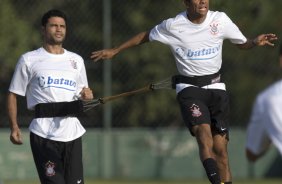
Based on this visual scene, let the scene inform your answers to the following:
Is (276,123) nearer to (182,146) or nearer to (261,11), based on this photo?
(182,146)

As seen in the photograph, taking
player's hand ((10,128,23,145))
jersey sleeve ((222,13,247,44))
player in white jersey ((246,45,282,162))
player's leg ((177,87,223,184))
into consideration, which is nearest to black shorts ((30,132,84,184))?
player's hand ((10,128,23,145))

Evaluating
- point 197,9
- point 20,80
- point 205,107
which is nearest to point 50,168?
point 20,80

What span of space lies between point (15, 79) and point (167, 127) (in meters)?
10.5

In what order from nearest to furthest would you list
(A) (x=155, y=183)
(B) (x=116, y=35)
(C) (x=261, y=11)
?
(A) (x=155, y=183), (B) (x=116, y=35), (C) (x=261, y=11)

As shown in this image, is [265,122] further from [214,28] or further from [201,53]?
[214,28]

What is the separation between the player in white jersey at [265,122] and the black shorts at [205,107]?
4043 millimetres

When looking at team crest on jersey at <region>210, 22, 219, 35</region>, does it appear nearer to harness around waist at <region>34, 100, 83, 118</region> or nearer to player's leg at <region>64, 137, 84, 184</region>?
harness around waist at <region>34, 100, 83, 118</region>

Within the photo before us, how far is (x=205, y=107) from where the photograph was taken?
453 inches

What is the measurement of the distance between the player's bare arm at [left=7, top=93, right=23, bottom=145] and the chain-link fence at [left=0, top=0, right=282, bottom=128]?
27.4ft

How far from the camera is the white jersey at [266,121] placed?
7180 millimetres

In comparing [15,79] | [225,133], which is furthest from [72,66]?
[225,133]

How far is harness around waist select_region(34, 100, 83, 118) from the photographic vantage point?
34.1ft

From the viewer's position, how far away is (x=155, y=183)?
18.3 meters

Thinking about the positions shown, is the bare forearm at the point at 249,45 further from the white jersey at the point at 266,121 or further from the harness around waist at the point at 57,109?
the white jersey at the point at 266,121
